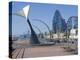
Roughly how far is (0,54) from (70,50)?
3.77 ft

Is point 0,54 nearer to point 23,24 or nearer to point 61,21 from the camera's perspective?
point 23,24

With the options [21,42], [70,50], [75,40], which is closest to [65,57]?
[70,50]

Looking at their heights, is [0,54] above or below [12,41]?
below

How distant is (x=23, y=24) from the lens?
2.77m

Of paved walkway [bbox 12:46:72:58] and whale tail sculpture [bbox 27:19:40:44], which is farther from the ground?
whale tail sculpture [bbox 27:19:40:44]

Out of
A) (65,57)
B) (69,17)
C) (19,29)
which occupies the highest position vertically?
(69,17)

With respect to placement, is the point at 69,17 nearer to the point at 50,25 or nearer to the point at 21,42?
the point at 50,25

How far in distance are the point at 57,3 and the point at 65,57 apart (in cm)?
91

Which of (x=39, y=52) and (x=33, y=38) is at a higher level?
(x=33, y=38)

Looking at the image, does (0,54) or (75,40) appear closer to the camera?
(0,54)

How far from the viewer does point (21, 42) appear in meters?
2.77

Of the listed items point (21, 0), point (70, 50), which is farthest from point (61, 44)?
point (21, 0)

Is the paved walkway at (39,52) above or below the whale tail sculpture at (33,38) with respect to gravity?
below

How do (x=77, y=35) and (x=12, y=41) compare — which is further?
(x=77, y=35)
